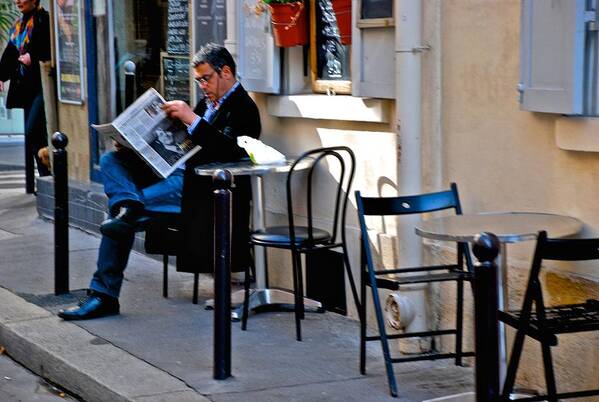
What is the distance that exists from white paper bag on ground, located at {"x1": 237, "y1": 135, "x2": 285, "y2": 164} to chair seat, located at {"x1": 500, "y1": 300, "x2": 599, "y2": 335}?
95.4 inches

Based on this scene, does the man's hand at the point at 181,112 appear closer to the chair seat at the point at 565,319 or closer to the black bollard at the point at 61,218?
the black bollard at the point at 61,218

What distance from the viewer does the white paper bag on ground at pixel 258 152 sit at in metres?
7.00

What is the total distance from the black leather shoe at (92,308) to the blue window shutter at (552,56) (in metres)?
3.03

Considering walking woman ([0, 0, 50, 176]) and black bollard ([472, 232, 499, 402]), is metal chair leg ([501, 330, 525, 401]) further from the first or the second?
walking woman ([0, 0, 50, 176])

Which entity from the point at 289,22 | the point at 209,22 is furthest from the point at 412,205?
the point at 209,22

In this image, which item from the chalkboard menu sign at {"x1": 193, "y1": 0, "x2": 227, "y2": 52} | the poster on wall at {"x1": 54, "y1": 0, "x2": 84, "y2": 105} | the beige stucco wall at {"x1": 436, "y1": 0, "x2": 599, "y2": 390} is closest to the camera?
the beige stucco wall at {"x1": 436, "y1": 0, "x2": 599, "y2": 390}

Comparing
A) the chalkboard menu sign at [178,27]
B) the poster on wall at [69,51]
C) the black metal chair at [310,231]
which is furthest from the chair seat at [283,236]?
the poster on wall at [69,51]

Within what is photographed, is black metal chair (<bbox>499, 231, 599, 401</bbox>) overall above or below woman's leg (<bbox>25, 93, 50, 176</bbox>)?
below

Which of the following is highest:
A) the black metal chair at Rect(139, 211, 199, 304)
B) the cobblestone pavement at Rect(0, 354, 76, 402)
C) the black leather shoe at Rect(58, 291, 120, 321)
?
the black metal chair at Rect(139, 211, 199, 304)

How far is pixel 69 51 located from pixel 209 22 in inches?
118

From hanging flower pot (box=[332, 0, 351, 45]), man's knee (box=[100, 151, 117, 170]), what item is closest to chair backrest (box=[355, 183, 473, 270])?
hanging flower pot (box=[332, 0, 351, 45])

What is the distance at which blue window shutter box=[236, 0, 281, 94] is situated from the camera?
25.0 feet

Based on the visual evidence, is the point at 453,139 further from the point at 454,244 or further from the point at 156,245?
the point at 156,245

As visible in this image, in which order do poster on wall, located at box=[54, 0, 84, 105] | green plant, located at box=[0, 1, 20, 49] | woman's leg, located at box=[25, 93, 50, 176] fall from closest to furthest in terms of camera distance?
poster on wall, located at box=[54, 0, 84, 105] < woman's leg, located at box=[25, 93, 50, 176] < green plant, located at box=[0, 1, 20, 49]
